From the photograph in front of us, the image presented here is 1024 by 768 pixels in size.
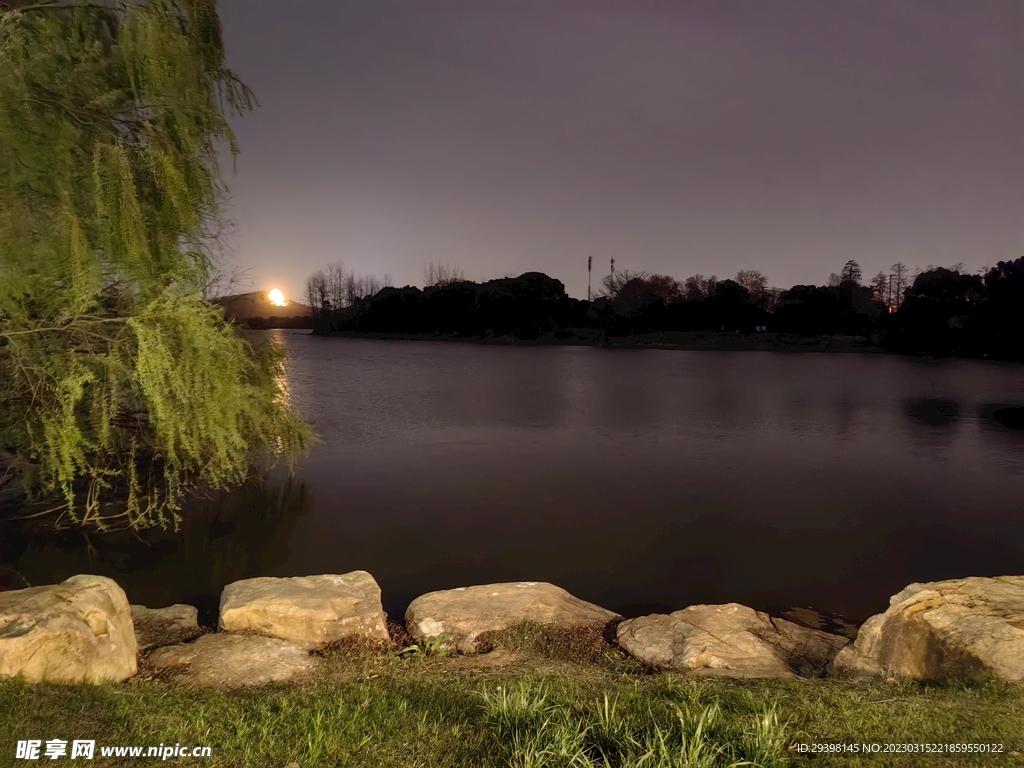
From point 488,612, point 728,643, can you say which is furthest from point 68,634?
point 728,643

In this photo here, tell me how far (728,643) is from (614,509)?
8684mm

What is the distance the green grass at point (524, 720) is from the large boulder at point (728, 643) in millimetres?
1147

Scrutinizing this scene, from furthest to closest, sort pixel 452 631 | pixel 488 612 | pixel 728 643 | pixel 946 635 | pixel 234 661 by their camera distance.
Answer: pixel 488 612
pixel 452 631
pixel 728 643
pixel 234 661
pixel 946 635

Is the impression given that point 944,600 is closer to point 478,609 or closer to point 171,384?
point 478,609

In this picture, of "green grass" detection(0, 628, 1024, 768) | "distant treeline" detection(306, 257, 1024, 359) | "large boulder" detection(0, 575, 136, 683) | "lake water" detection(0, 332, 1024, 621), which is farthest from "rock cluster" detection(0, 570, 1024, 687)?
Answer: "distant treeline" detection(306, 257, 1024, 359)

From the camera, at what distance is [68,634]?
17.3 ft

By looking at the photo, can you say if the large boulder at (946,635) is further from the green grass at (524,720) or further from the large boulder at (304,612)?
the large boulder at (304,612)

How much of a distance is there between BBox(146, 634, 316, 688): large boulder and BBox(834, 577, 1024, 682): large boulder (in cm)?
493

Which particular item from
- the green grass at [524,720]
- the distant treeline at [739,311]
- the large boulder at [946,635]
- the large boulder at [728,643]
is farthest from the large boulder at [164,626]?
the distant treeline at [739,311]

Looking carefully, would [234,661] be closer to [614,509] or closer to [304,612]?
[304,612]

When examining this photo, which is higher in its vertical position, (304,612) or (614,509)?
(304,612)

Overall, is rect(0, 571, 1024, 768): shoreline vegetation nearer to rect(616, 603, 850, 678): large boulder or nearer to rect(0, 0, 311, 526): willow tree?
rect(616, 603, 850, 678): large boulder

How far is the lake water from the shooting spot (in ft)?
37.1

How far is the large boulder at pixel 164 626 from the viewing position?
23.4ft
